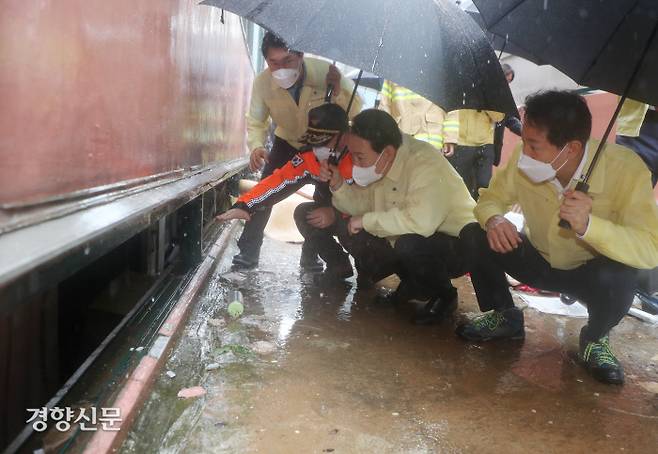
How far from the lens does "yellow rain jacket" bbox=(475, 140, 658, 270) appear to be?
2.12 m

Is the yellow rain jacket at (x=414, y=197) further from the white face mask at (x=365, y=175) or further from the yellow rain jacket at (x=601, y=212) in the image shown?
the yellow rain jacket at (x=601, y=212)

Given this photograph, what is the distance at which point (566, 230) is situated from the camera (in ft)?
7.82

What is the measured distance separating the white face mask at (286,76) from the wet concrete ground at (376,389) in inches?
48.4

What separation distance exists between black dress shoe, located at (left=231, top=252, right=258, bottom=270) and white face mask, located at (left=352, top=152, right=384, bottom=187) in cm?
108

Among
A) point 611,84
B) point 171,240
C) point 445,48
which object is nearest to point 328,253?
point 171,240

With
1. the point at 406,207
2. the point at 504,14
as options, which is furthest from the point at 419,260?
the point at 504,14

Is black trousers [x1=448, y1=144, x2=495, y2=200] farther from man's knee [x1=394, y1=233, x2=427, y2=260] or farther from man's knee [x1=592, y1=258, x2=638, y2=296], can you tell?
man's knee [x1=592, y1=258, x2=638, y2=296]

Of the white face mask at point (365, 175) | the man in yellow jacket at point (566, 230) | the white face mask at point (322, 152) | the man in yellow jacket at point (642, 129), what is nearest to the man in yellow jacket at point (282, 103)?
the white face mask at point (322, 152)

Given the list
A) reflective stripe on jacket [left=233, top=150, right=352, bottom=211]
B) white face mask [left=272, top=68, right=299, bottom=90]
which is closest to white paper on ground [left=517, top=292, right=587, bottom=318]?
reflective stripe on jacket [left=233, top=150, right=352, bottom=211]

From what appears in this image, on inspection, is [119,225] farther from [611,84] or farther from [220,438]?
[611,84]

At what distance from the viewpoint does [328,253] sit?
341cm

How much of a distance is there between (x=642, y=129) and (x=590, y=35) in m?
1.08

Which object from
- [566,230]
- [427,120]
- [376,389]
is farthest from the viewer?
[427,120]

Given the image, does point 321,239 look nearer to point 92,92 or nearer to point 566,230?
point 566,230
